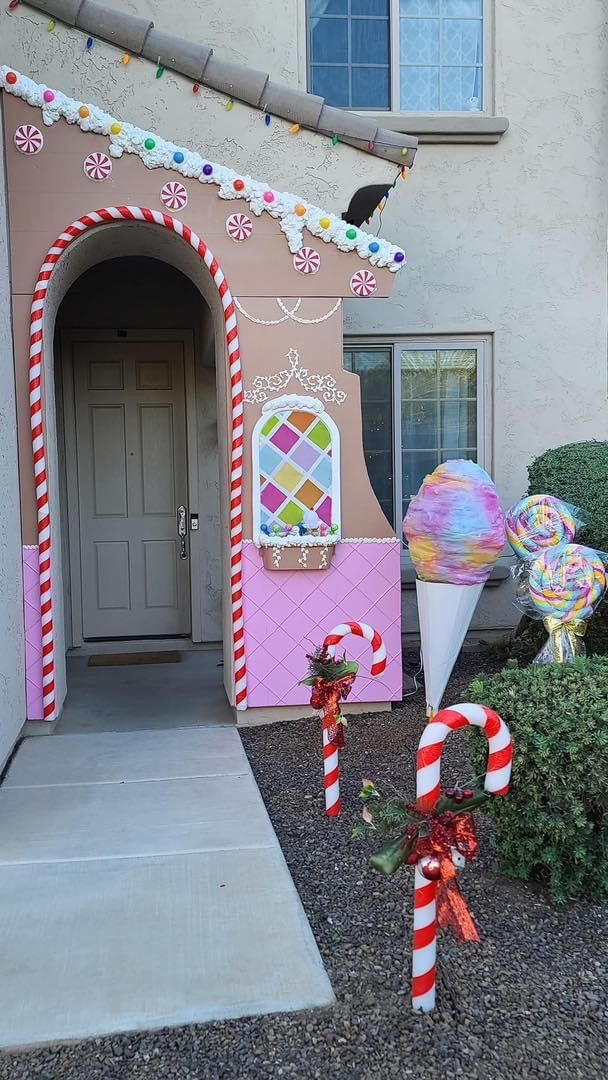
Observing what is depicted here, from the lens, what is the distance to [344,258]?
18.5 feet

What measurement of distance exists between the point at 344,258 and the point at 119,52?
1.93 m

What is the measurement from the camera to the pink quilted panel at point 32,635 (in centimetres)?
547

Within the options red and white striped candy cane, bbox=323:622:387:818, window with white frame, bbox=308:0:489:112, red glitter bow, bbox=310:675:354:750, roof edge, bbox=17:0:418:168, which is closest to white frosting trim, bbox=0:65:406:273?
roof edge, bbox=17:0:418:168

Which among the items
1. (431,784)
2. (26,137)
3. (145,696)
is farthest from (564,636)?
(26,137)

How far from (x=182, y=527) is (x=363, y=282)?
10.8 feet

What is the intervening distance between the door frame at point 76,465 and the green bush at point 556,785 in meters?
4.87

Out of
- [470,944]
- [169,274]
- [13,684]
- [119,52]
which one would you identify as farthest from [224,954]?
[169,274]

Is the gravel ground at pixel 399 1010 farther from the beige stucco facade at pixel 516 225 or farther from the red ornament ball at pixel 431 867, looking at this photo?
the beige stucco facade at pixel 516 225

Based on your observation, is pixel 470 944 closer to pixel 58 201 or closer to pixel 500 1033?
pixel 500 1033

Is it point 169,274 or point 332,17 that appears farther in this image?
point 169,274

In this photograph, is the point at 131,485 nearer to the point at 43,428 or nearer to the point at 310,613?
the point at 43,428

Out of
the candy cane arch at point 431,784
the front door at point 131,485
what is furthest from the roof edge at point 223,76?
the candy cane arch at point 431,784

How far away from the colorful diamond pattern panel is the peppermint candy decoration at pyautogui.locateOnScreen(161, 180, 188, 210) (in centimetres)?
147

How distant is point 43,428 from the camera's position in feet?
17.9
